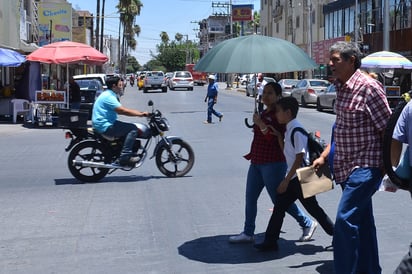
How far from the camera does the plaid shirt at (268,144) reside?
6.02m

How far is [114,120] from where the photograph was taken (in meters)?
9.89

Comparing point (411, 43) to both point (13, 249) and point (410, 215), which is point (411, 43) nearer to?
point (410, 215)

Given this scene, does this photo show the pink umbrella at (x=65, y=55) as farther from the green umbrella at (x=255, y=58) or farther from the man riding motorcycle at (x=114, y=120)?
the green umbrella at (x=255, y=58)

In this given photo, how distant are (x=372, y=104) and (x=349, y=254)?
3.78ft

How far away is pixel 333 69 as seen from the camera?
16.1 feet

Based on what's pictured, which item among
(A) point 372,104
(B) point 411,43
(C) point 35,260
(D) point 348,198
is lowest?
(C) point 35,260

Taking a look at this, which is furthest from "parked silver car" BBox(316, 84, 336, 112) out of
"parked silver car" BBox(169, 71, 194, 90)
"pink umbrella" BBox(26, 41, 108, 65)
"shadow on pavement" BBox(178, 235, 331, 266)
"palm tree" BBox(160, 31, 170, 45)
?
"palm tree" BBox(160, 31, 170, 45)

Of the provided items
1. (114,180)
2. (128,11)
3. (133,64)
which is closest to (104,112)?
(114,180)

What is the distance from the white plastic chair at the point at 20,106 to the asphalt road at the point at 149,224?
1056 centimetres

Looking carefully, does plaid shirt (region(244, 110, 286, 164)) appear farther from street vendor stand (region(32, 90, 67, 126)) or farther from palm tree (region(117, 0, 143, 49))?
palm tree (region(117, 0, 143, 49))

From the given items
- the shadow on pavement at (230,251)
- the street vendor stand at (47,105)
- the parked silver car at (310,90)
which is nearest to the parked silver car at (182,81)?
the parked silver car at (310,90)

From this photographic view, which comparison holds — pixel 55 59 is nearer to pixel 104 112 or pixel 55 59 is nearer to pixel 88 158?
pixel 88 158

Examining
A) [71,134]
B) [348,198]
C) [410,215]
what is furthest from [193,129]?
[348,198]

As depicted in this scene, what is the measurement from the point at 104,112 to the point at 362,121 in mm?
5727
